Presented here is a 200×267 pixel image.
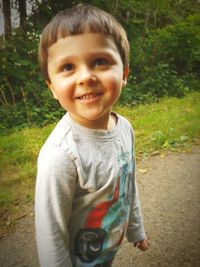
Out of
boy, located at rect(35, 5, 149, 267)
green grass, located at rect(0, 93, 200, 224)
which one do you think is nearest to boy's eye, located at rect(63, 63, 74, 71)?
boy, located at rect(35, 5, 149, 267)

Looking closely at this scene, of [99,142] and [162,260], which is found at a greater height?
[99,142]

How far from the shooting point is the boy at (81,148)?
966 millimetres

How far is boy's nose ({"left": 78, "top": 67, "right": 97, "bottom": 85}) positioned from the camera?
97 cm

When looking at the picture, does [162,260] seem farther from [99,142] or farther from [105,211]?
[99,142]

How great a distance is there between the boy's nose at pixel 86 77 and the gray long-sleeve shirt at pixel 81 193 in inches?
6.2

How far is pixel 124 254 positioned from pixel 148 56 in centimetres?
381

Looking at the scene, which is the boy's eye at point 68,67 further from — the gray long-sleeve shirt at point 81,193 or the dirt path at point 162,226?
the dirt path at point 162,226

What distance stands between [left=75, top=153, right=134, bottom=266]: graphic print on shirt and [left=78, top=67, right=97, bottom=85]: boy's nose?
12.6 inches

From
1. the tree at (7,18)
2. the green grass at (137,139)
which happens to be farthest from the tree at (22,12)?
the green grass at (137,139)

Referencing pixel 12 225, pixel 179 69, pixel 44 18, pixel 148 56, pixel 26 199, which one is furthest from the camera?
pixel 179 69

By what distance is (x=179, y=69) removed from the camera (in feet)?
18.5

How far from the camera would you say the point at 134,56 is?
196 inches

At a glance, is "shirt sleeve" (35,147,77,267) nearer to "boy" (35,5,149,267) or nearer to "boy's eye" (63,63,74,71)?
"boy" (35,5,149,267)

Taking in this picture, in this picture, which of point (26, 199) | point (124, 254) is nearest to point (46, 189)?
point (124, 254)
